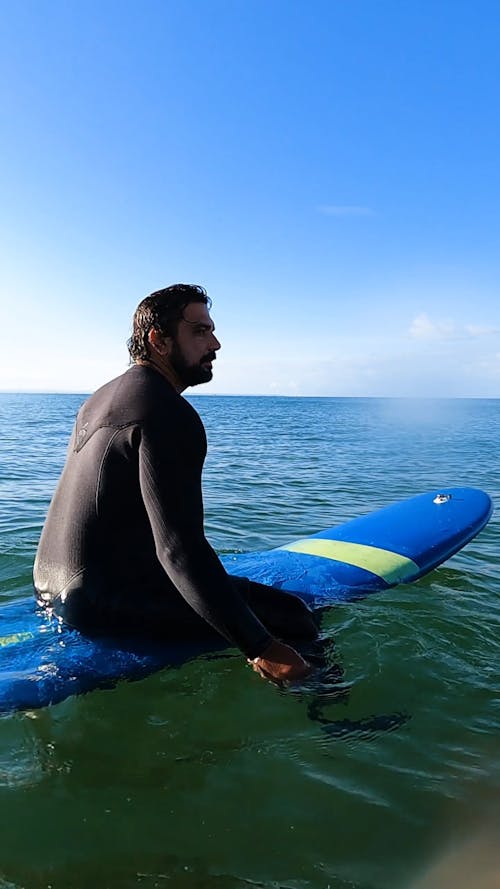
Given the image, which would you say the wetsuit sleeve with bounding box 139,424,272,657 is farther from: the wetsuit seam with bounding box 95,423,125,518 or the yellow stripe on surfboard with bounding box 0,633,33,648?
the yellow stripe on surfboard with bounding box 0,633,33,648

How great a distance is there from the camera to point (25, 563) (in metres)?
5.45

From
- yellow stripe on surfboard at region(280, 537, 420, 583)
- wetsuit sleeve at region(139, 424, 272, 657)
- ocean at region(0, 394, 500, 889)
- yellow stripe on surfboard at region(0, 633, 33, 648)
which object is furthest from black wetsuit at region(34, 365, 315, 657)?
yellow stripe on surfboard at region(280, 537, 420, 583)

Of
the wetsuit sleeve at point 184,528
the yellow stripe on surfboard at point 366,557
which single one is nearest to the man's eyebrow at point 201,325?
the wetsuit sleeve at point 184,528

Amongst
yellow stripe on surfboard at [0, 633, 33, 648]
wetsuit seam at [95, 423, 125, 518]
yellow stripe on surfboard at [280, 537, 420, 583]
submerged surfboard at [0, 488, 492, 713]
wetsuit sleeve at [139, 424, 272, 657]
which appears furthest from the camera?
yellow stripe on surfboard at [280, 537, 420, 583]

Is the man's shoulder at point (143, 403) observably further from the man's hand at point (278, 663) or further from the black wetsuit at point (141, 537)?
the man's hand at point (278, 663)

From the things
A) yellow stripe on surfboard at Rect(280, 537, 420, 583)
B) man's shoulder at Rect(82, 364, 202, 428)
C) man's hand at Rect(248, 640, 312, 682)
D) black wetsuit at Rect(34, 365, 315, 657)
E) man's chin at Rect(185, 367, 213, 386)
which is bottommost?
yellow stripe on surfboard at Rect(280, 537, 420, 583)

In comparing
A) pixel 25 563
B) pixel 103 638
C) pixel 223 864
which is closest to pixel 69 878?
pixel 223 864

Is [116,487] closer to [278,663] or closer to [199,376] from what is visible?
[199,376]

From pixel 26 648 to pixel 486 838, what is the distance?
2159 mm

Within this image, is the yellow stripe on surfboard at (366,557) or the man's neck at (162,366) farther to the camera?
the yellow stripe on surfboard at (366,557)

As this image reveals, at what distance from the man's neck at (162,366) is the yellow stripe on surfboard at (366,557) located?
2717mm

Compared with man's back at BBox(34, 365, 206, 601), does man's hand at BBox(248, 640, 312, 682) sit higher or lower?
lower

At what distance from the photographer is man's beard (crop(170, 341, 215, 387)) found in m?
2.51

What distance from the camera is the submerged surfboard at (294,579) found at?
2676 mm
